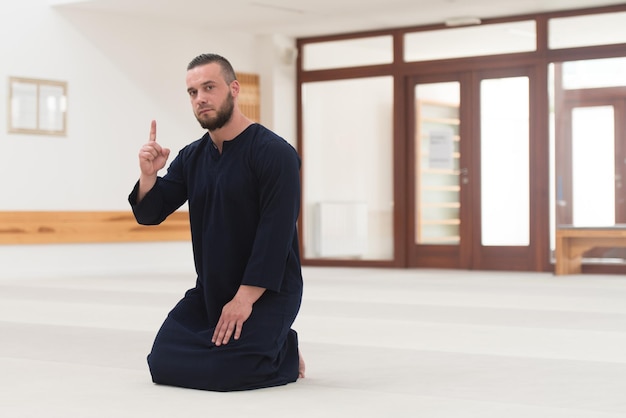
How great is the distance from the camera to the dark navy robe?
4.20 meters

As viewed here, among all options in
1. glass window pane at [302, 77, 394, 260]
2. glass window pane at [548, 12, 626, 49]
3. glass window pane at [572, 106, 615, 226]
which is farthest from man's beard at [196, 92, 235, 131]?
glass window pane at [302, 77, 394, 260]

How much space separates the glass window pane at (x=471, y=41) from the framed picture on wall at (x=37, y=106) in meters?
4.32

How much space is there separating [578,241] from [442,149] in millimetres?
2198

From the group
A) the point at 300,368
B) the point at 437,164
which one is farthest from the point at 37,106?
the point at 300,368

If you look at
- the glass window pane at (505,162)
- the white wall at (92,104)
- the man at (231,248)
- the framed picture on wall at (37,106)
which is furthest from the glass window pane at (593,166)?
the man at (231,248)

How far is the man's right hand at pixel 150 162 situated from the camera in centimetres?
429

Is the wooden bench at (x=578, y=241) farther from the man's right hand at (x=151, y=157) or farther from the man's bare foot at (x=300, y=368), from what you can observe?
the man's right hand at (x=151, y=157)

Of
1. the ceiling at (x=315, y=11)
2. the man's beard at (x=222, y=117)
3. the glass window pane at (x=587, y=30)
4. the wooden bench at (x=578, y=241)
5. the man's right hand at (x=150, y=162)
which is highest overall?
the ceiling at (x=315, y=11)

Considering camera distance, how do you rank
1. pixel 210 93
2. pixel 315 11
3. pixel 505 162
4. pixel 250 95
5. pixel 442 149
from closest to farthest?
1. pixel 210 93
2. pixel 315 11
3. pixel 505 162
4. pixel 442 149
5. pixel 250 95

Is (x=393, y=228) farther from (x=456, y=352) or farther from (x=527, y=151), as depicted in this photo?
(x=456, y=352)

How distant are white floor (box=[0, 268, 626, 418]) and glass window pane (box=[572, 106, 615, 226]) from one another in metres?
2.64

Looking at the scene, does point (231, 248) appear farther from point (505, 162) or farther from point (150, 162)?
point (505, 162)

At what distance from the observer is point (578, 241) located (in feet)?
39.5

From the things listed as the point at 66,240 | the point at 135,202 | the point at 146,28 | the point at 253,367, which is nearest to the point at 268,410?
the point at 253,367
